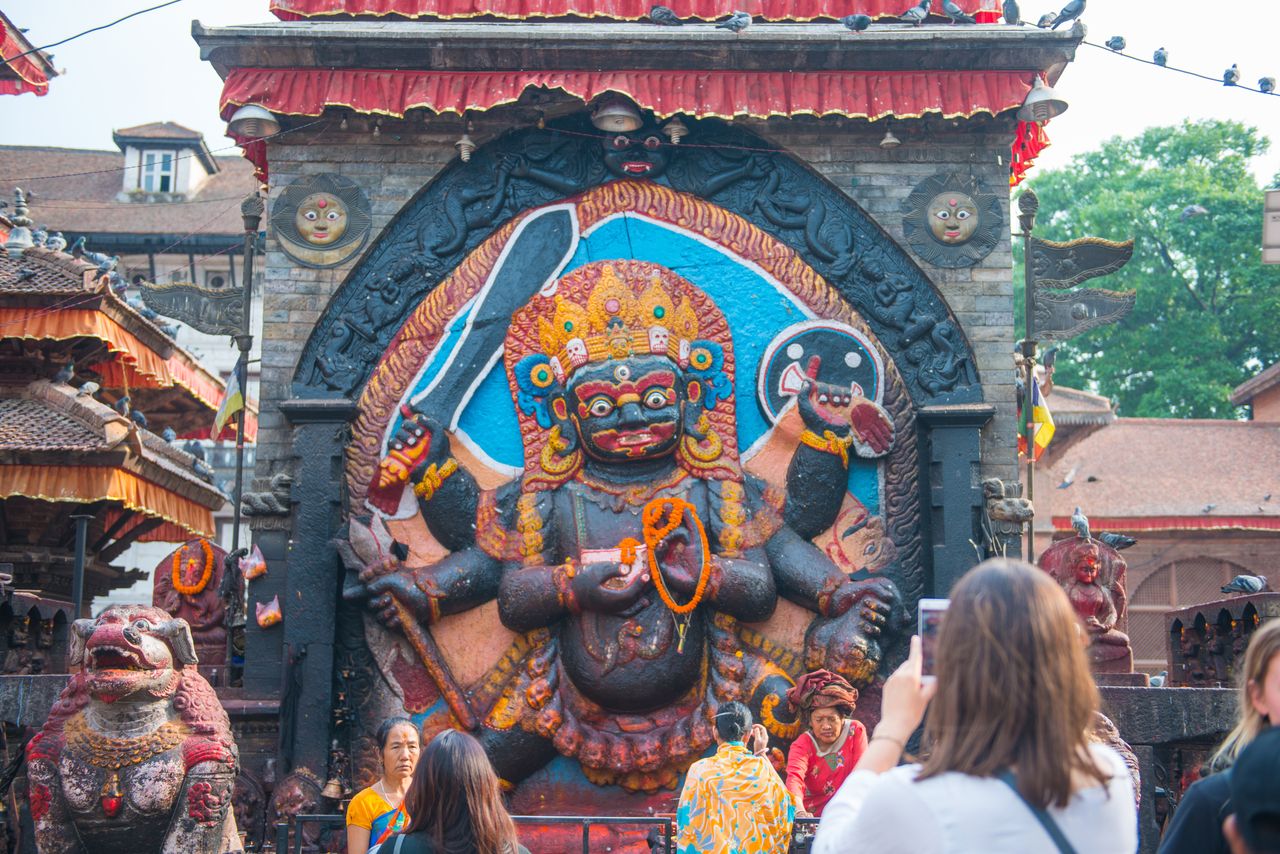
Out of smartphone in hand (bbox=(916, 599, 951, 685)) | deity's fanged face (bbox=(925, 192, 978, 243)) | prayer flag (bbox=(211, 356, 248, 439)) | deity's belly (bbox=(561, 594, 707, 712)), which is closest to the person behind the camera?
smartphone in hand (bbox=(916, 599, 951, 685))

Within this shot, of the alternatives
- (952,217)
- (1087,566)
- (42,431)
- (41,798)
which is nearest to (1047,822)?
(41,798)

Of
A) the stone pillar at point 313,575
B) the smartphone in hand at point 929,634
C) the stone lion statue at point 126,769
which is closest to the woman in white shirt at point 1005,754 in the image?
the smartphone in hand at point 929,634

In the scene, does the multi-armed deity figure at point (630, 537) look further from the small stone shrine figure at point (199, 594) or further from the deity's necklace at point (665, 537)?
the small stone shrine figure at point (199, 594)

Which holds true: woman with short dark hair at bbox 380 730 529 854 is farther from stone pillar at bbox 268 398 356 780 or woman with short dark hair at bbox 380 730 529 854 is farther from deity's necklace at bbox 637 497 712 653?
stone pillar at bbox 268 398 356 780

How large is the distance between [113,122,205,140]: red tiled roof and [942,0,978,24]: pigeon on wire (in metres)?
28.0

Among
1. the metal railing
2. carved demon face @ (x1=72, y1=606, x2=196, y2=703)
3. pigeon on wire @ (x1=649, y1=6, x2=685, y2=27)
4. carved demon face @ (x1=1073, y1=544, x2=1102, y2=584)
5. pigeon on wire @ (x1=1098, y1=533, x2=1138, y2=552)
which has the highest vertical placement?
pigeon on wire @ (x1=649, y1=6, x2=685, y2=27)

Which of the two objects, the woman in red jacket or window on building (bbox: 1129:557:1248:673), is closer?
the woman in red jacket

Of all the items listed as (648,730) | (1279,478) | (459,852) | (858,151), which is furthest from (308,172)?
(1279,478)

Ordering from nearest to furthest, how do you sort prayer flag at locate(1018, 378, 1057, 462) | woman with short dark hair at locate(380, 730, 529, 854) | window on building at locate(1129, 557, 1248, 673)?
woman with short dark hair at locate(380, 730, 529, 854) → prayer flag at locate(1018, 378, 1057, 462) → window on building at locate(1129, 557, 1248, 673)

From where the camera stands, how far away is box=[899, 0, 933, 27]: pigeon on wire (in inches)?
531

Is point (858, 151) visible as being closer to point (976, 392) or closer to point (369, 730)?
point (976, 392)

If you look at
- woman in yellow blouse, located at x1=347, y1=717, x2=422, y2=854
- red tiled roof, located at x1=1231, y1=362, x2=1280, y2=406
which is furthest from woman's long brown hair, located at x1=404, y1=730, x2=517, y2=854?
red tiled roof, located at x1=1231, y1=362, x2=1280, y2=406

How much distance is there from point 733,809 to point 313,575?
6049 mm

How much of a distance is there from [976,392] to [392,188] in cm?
562
